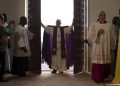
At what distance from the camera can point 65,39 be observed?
25.0 ft

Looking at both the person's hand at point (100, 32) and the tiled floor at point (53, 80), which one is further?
the person's hand at point (100, 32)

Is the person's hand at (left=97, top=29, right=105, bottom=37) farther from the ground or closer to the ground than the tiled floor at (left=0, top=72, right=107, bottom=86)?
farther from the ground

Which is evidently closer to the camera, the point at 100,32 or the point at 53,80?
the point at 100,32

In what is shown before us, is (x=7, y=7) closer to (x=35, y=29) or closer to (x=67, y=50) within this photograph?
(x=35, y=29)

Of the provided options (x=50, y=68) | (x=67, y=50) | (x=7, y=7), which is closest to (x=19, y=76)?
(x=50, y=68)

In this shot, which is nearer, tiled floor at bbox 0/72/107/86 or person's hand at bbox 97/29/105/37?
tiled floor at bbox 0/72/107/86

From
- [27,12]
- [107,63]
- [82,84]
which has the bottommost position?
[82,84]

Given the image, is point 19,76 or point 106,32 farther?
point 19,76

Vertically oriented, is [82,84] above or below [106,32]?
below

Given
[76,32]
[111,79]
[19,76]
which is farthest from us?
[76,32]

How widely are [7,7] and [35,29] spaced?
965 mm

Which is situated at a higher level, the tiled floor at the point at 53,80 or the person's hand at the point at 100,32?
the person's hand at the point at 100,32

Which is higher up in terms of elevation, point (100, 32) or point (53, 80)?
point (100, 32)

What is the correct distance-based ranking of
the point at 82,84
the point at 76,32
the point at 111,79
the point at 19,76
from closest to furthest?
the point at 82,84
the point at 111,79
the point at 19,76
the point at 76,32
